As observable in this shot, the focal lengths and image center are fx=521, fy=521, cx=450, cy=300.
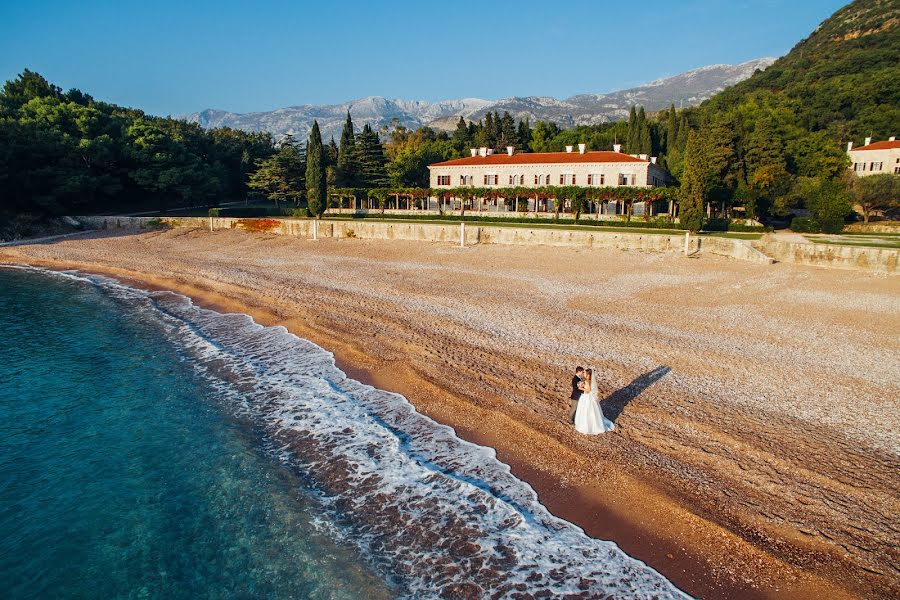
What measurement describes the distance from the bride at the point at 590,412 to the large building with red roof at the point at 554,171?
43393mm

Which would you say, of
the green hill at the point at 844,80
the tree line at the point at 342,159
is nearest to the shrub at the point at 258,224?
the tree line at the point at 342,159

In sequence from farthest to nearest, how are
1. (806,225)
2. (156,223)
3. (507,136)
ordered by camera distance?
(507,136)
(156,223)
(806,225)

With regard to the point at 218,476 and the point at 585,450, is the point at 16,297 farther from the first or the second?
the point at 585,450

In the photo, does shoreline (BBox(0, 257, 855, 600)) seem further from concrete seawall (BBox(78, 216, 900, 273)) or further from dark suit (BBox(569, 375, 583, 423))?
concrete seawall (BBox(78, 216, 900, 273))

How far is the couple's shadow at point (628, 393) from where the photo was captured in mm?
9805

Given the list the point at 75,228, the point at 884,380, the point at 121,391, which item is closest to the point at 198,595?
the point at 121,391

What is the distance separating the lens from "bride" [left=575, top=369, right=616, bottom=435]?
905 cm

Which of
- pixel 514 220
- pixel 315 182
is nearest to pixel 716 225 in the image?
pixel 514 220

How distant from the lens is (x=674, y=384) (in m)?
10.8

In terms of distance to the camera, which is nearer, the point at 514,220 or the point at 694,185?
the point at 694,185

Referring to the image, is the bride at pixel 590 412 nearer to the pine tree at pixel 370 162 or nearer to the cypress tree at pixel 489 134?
the pine tree at pixel 370 162

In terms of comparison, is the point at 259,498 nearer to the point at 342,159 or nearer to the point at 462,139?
the point at 342,159

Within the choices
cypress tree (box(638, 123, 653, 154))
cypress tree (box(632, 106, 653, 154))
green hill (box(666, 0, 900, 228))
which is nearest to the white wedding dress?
green hill (box(666, 0, 900, 228))

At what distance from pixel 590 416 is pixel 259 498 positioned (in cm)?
552
